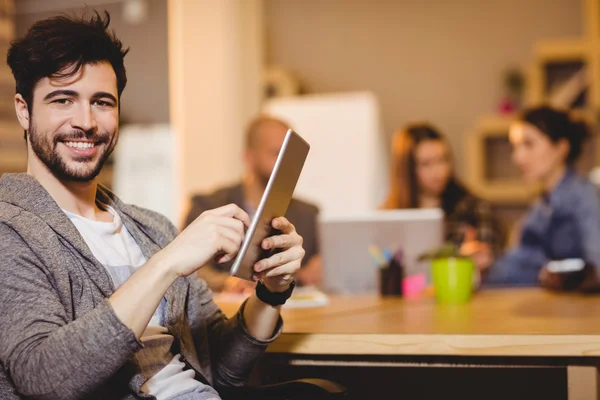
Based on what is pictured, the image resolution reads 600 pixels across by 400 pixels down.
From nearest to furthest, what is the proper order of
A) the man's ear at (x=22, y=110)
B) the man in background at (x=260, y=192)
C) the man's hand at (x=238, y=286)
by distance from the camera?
the man's ear at (x=22, y=110), the man's hand at (x=238, y=286), the man in background at (x=260, y=192)

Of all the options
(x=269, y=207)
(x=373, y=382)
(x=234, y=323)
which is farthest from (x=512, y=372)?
(x=269, y=207)

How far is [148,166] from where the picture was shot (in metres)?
5.00

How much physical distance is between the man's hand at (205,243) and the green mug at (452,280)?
1.02 meters

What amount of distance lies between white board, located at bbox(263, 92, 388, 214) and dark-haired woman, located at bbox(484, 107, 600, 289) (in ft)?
3.29

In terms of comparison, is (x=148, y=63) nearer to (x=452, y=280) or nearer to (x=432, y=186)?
(x=432, y=186)

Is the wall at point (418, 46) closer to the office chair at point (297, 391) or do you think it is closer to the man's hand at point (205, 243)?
the office chair at point (297, 391)

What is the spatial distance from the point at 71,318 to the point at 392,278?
4.07ft

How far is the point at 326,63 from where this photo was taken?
4.48 metres

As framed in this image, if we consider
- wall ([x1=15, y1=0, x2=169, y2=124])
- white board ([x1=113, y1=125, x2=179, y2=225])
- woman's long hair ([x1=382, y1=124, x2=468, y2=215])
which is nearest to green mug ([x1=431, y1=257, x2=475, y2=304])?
woman's long hair ([x1=382, y1=124, x2=468, y2=215])

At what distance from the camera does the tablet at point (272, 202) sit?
1095 mm

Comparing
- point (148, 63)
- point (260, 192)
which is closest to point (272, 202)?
point (260, 192)

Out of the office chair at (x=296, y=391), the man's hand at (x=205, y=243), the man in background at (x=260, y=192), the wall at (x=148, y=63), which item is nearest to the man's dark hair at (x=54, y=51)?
the man's hand at (x=205, y=243)

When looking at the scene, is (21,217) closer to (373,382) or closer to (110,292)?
(110,292)

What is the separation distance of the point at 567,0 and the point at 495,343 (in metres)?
3.26
